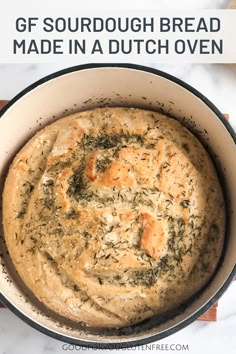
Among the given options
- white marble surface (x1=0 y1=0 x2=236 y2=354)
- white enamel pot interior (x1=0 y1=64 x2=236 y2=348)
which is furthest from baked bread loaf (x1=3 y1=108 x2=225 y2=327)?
white marble surface (x1=0 y1=0 x2=236 y2=354)

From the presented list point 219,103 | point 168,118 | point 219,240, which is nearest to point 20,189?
point 168,118

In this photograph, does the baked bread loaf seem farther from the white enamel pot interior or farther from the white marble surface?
the white marble surface

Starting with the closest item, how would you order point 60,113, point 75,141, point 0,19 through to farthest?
point 75,141 < point 60,113 < point 0,19

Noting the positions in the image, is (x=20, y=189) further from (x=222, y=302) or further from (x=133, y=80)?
(x=222, y=302)

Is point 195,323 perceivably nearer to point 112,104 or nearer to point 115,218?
Answer: point 115,218

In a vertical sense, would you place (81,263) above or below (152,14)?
below

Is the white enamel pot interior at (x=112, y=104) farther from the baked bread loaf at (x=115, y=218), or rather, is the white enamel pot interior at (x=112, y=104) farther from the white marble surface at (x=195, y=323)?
the white marble surface at (x=195, y=323)

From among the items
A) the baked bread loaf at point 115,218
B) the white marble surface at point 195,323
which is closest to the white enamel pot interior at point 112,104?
the baked bread loaf at point 115,218
